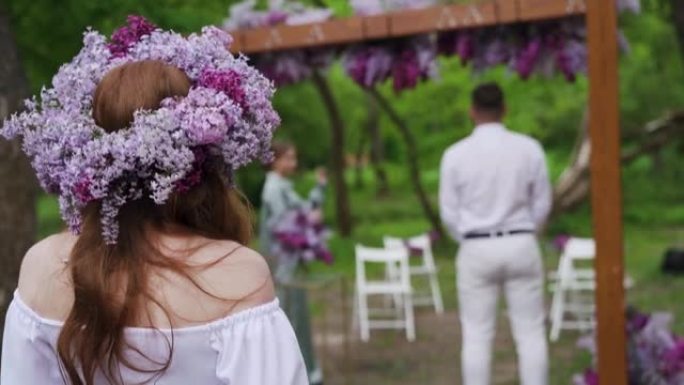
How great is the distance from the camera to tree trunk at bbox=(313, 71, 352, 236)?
2036cm

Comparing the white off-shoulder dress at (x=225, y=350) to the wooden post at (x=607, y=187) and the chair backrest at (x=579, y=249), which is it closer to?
the wooden post at (x=607, y=187)

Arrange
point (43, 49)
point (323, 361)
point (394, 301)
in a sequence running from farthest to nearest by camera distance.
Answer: point (394, 301), point (323, 361), point (43, 49)

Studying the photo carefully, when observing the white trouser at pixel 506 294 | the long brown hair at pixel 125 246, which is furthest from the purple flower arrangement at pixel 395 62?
the long brown hair at pixel 125 246

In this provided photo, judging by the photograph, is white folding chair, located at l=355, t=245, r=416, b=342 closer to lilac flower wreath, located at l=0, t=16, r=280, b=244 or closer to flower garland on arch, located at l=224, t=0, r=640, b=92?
flower garland on arch, located at l=224, t=0, r=640, b=92

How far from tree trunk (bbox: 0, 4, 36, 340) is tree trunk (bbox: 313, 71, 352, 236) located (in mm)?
13796

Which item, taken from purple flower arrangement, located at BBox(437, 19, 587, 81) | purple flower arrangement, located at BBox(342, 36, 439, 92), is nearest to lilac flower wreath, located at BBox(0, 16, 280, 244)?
purple flower arrangement, located at BBox(437, 19, 587, 81)

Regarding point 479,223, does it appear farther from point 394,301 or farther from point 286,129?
point 286,129

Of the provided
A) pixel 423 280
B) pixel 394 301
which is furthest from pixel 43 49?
pixel 423 280

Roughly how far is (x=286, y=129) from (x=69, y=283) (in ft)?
87.4

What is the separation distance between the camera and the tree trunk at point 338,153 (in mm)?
20359

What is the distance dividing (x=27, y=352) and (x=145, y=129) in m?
0.53

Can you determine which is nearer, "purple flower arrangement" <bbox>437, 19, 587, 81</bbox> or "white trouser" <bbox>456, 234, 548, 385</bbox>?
"white trouser" <bbox>456, 234, 548, 385</bbox>

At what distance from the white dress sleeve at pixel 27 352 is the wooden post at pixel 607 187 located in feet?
9.63

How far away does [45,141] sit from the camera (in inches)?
93.7
